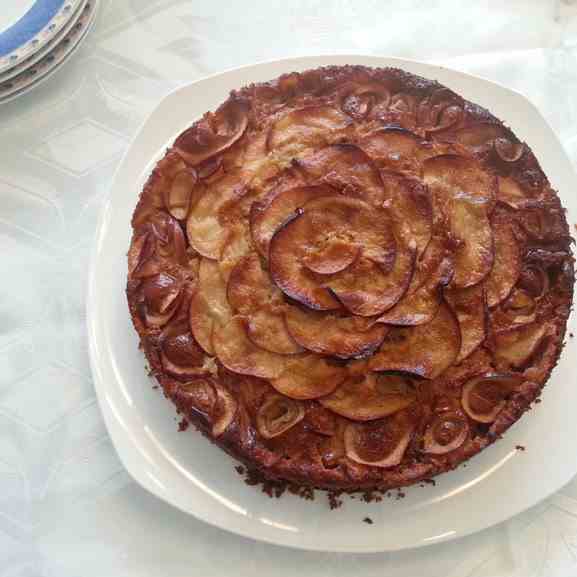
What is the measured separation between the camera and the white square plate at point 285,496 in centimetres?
282

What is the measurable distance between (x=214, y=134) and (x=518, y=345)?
1.41 meters

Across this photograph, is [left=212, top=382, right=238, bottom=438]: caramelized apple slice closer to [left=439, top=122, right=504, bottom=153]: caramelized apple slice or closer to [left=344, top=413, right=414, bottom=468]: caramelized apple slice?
[left=344, top=413, right=414, bottom=468]: caramelized apple slice

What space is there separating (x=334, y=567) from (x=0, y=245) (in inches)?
81.9

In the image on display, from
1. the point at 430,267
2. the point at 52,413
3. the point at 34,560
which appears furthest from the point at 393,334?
the point at 34,560

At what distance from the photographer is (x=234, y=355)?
103 inches

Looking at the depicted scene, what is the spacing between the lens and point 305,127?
287cm

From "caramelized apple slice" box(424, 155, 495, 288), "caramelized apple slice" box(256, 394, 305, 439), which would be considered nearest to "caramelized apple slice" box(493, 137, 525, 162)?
"caramelized apple slice" box(424, 155, 495, 288)

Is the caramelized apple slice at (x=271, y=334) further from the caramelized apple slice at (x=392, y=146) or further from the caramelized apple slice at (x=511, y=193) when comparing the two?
the caramelized apple slice at (x=511, y=193)

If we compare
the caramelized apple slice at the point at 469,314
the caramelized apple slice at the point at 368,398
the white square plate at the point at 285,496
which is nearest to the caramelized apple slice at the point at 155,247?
the white square plate at the point at 285,496

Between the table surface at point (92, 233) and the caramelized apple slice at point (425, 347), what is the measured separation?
91cm

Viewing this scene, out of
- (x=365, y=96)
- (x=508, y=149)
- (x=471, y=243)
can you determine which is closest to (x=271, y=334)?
(x=471, y=243)

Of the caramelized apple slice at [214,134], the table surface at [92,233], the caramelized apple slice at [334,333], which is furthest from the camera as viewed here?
the table surface at [92,233]

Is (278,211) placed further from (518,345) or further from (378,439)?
(518,345)

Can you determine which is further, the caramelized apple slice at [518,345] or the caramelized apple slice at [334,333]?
the caramelized apple slice at [518,345]
